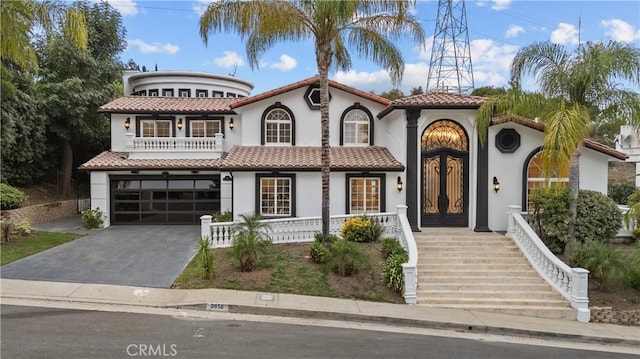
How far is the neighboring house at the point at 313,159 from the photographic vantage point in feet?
51.8

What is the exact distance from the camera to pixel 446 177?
16.0m

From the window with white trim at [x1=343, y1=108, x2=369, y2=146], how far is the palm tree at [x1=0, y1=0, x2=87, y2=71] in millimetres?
10690

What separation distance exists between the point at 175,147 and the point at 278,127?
5396 mm

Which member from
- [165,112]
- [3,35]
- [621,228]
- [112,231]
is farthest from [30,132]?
[621,228]

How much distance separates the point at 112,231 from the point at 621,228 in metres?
19.3

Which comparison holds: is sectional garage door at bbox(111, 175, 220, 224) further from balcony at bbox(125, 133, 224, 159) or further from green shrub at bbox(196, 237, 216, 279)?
green shrub at bbox(196, 237, 216, 279)

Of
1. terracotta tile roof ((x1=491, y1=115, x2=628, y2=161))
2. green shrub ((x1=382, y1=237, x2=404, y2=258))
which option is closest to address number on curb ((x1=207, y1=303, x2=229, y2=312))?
green shrub ((x1=382, y1=237, x2=404, y2=258))

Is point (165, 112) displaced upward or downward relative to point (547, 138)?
upward

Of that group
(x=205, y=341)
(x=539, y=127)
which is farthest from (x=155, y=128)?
(x=539, y=127)

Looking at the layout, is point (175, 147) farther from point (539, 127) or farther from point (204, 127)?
point (539, 127)

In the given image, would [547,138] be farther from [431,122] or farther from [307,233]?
[307,233]

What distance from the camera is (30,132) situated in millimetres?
22172

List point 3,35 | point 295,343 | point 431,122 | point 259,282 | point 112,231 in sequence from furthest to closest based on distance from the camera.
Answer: point 112,231 → point 431,122 → point 259,282 → point 3,35 → point 295,343

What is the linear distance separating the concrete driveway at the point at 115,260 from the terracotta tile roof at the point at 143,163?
324 cm
